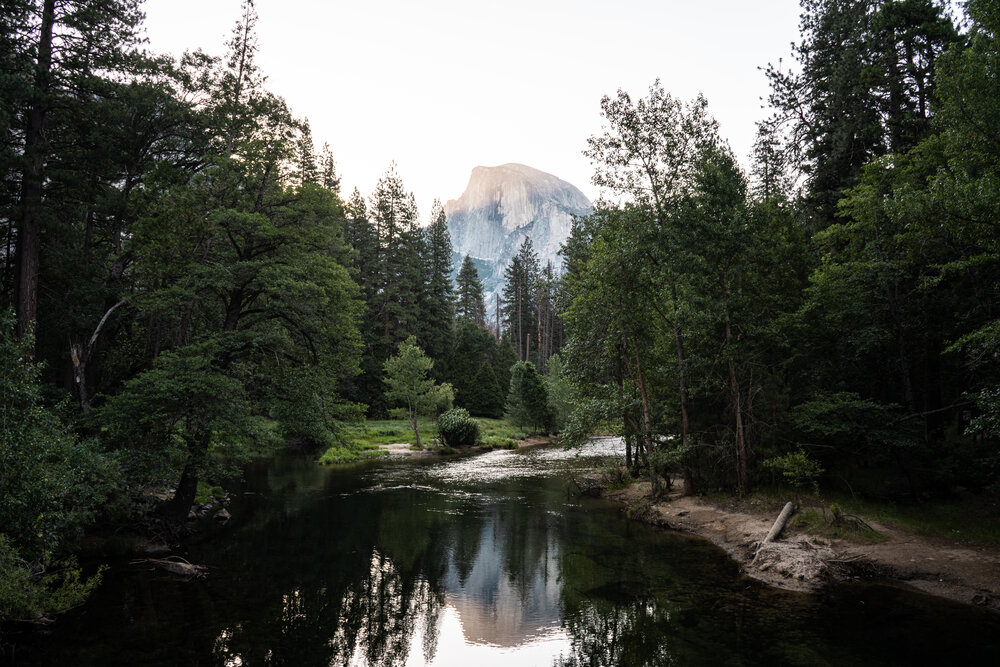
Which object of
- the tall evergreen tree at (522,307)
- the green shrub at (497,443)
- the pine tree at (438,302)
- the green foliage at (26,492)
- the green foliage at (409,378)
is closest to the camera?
the green foliage at (26,492)

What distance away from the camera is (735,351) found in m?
19.5

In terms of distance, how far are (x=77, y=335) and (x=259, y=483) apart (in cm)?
1375

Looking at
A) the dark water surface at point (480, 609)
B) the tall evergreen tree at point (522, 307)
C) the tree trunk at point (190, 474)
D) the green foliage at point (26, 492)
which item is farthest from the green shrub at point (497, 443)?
the tall evergreen tree at point (522, 307)

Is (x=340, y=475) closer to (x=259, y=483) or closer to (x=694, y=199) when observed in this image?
(x=259, y=483)

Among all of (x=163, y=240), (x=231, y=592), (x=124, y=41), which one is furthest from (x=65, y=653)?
(x=124, y=41)

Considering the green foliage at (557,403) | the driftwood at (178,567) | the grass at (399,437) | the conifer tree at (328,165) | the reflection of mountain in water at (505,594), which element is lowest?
the reflection of mountain in water at (505,594)

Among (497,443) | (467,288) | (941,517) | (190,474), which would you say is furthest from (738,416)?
(467,288)

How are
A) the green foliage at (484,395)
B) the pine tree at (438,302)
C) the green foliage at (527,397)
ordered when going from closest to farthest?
the green foliage at (527,397), the green foliage at (484,395), the pine tree at (438,302)

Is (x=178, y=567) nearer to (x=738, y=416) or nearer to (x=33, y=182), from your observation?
(x=33, y=182)

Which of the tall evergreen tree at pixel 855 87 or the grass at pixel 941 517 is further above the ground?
the tall evergreen tree at pixel 855 87

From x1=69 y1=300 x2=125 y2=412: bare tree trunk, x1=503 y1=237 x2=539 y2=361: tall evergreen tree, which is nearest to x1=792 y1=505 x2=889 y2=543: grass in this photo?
x1=69 y1=300 x2=125 y2=412: bare tree trunk

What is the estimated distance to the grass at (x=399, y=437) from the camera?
39094 mm

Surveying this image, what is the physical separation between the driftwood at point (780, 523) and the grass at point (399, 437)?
88.0 feet

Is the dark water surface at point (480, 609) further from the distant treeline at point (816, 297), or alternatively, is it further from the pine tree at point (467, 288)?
the pine tree at point (467, 288)
